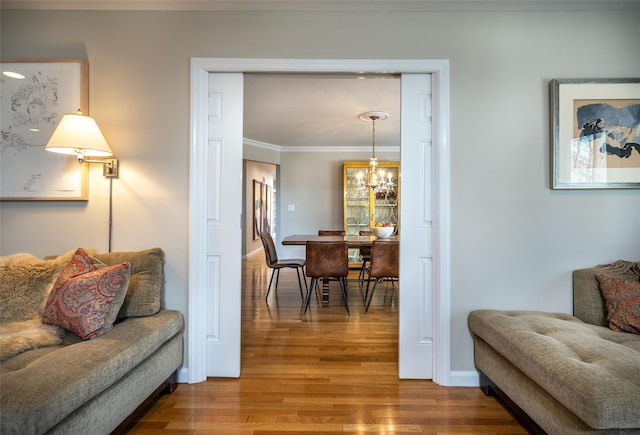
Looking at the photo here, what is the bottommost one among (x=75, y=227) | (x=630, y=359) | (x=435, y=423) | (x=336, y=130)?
(x=435, y=423)

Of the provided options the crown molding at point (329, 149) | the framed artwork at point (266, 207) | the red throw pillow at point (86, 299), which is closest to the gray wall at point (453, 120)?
the red throw pillow at point (86, 299)

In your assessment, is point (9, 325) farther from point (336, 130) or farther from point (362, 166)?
point (362, 166)

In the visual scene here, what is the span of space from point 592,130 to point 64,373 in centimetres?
309

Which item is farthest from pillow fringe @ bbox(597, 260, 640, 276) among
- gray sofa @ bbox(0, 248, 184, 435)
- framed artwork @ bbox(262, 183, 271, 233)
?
framed artwork @ bbox(262, 183, 271, 233)

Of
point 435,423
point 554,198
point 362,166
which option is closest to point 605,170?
point 554,198

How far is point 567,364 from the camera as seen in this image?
1.34m

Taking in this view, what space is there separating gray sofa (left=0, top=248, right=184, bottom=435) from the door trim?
15cm

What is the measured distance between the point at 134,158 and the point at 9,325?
1127 millimetres

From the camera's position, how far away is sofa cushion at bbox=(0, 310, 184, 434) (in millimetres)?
1055

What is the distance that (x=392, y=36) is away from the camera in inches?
84.9

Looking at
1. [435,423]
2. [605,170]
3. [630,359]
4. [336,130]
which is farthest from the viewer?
[336,130]

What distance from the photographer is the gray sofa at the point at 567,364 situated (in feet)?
3.85

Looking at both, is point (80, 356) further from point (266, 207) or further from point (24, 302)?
point (266, 207)

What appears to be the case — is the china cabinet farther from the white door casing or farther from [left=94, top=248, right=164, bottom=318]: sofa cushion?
[left=94, top=248, right=164, bottom=318]: sofa cushion
